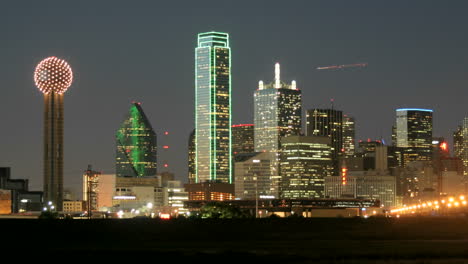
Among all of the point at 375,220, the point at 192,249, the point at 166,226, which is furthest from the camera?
→ the point at 375,220

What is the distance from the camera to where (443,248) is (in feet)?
330

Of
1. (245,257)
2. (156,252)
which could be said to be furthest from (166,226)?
(245,257)

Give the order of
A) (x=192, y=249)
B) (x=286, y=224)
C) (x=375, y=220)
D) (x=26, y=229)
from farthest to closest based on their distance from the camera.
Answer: (x=375, y=220), (x=286, y=224), (x=26, y=229), (x=192, y=249)

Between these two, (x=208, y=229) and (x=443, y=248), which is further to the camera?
(x=208, y=229)

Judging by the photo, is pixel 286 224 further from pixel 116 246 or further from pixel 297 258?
pixel 297 258

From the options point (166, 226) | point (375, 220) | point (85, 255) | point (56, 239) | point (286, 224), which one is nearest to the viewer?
point (85, 255)

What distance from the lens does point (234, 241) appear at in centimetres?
12438

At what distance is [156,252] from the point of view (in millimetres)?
98625

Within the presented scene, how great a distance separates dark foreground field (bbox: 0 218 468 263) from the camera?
90.6m

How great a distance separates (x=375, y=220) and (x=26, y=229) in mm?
74860

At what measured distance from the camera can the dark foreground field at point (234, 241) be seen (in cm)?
9062

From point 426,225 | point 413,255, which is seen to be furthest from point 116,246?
point 426,225

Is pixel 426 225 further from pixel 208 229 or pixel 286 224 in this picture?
pixel 208 229

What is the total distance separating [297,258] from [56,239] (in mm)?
54714
